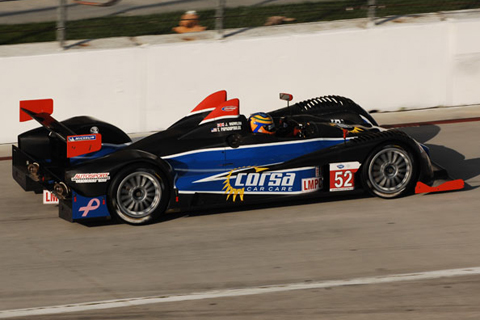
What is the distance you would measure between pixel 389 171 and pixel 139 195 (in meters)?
2.87

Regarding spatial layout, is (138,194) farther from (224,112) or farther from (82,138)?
(224,112)

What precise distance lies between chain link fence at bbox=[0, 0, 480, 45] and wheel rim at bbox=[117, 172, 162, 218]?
4.36 metres

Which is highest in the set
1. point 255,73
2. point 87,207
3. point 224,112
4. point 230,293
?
point 255,73

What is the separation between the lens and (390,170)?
9109 mm

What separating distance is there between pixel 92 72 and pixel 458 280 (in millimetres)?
6778

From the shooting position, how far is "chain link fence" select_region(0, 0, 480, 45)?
490 inches

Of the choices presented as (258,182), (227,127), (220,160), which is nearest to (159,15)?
(227,127)

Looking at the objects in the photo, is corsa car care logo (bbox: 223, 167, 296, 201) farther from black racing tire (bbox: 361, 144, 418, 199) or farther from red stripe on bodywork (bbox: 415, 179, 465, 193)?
red stripe on bodywork (bbox: 415, 179, 465, 193)

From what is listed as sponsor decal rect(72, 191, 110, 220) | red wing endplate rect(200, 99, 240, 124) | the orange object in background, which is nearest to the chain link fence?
the orange object in background

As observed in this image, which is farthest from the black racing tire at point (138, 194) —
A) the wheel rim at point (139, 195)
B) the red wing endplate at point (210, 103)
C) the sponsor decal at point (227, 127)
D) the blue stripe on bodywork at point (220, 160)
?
the red wing endplate at point (210, 103)

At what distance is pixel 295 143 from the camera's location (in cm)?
890

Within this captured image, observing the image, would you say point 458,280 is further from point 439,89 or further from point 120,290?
point 439,89

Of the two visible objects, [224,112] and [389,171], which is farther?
[389,171]

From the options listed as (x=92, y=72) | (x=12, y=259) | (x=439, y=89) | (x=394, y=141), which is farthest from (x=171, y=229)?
(x=439, y=89)
